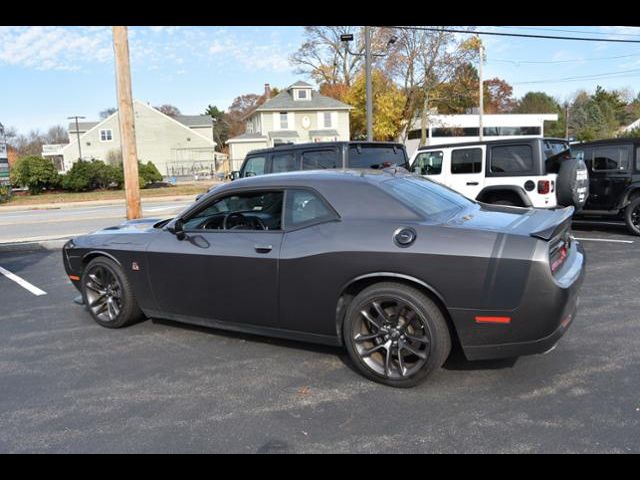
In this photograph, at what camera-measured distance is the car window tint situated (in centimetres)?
841

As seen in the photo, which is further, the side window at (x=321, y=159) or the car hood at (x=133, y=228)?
the side window at (x=321, y=159)

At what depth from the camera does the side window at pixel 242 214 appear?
424cm

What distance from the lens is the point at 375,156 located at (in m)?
8.63

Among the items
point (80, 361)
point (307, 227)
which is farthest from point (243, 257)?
point (80, 361)

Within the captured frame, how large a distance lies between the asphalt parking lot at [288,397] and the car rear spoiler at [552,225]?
106cm

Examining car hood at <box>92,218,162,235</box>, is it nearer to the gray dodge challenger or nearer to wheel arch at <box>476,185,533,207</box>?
the gray dodge challenger

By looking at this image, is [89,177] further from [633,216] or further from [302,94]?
[633,216]

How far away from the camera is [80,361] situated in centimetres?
435

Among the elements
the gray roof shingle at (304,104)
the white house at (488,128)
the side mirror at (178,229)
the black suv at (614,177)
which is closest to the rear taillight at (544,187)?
the black suv at (614,177)

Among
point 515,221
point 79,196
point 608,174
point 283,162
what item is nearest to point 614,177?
point 608,174

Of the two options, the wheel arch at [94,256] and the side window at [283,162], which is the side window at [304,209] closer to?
the wheel arch at [94,256]

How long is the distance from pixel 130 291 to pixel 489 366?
10.9 feet

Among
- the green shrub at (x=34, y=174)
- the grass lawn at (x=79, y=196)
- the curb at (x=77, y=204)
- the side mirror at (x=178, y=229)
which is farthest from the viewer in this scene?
the green shrub at (x=34, y=174)
